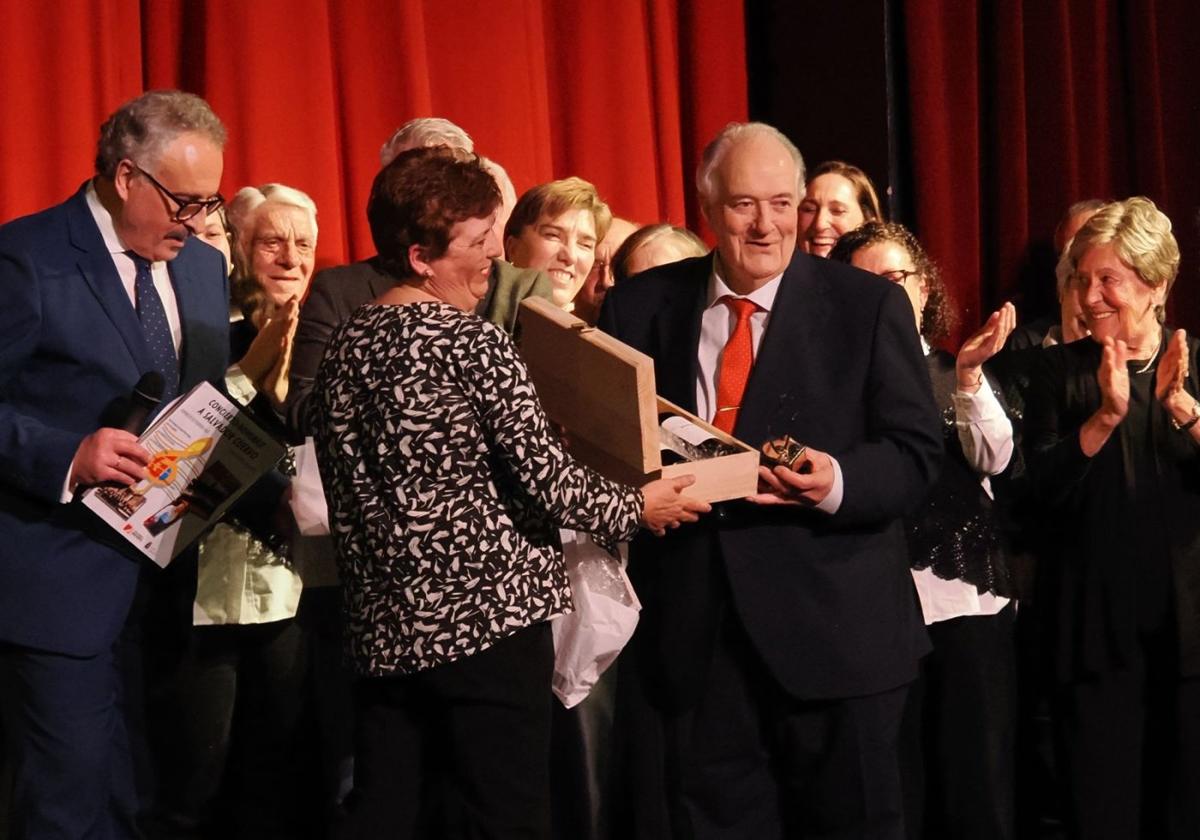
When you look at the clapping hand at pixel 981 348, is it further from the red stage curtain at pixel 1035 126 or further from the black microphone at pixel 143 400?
the red stage curtain at pixel 1035 126

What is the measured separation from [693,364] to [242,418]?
849mm

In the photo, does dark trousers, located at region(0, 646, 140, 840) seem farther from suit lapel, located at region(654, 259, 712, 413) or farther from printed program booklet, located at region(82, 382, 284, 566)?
suit lapel, located at region(654, 259, 712, 413)

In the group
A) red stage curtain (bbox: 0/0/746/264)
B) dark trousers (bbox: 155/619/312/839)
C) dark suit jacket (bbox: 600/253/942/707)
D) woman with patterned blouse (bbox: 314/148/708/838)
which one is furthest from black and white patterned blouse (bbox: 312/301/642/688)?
red stage curtain (bbox: 0/0/746/264)

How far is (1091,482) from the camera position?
344cm

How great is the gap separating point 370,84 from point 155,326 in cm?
172

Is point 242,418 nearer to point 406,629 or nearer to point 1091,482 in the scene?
point 406,629

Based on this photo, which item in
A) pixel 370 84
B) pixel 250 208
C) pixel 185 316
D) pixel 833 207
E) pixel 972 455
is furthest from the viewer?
pixel 370 84

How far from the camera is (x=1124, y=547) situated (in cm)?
341

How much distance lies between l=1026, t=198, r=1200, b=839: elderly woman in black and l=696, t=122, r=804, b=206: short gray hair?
0.88 metres

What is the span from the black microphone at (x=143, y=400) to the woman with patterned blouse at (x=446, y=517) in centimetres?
38

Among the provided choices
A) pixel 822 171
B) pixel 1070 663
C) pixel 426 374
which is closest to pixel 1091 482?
pixel 1070 663

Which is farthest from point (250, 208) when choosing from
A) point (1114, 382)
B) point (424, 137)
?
point (1114, 382)

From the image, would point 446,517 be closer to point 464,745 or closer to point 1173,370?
point 464,745

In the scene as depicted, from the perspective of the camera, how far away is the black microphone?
2.79 meters
